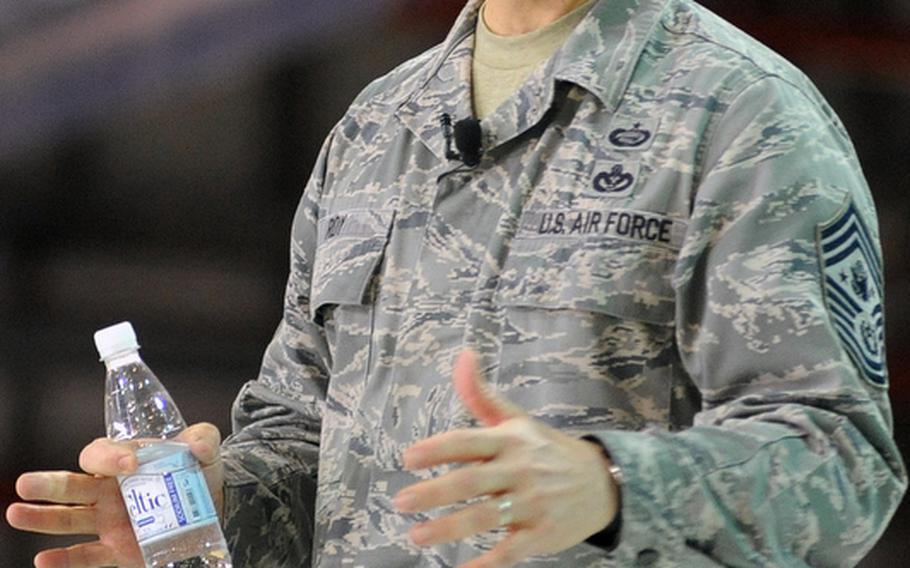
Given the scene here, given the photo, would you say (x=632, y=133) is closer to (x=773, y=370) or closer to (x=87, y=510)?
(x=773, y=370)

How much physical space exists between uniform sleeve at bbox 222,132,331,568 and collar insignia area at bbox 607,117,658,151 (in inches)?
16.3

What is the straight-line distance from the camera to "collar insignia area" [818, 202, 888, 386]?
1294 mm

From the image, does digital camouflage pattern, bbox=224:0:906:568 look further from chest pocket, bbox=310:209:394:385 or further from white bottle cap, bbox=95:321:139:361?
white bottle cap, bbox=95:321:139:361

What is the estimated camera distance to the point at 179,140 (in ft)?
9.75

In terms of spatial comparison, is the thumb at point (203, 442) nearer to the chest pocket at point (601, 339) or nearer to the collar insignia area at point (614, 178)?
the chest pocket at point (601, 339)

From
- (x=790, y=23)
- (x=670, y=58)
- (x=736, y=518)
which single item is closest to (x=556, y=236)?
(x=670, y=58)

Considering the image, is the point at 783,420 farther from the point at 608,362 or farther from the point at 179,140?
the point at 179,140

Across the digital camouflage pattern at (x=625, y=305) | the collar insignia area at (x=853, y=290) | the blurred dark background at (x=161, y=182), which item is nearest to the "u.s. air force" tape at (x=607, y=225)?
the digital camouflage pattern at (x=625, y=305)

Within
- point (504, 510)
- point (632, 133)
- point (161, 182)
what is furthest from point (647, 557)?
point (161, 182)

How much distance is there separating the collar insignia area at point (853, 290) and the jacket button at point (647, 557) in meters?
0.23

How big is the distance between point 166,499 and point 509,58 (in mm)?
539

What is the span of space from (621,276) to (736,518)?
0.24 metres

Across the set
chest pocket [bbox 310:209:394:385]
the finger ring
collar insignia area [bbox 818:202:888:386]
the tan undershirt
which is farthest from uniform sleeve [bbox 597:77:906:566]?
chest pocket [bbox 310:209:394:385]

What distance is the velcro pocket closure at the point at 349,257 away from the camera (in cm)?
156
